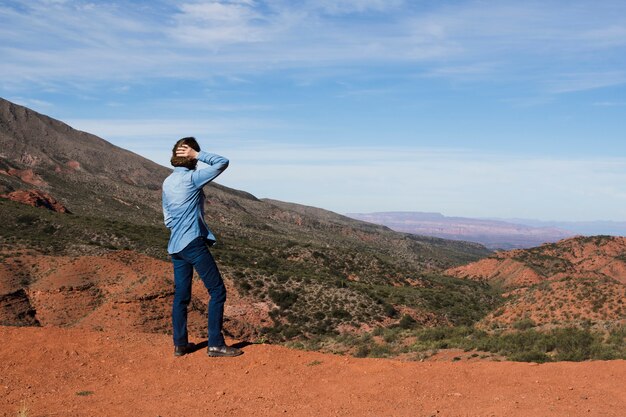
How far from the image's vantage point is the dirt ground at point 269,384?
5941mm

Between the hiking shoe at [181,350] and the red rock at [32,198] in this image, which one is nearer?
the hiking shoe at [181,350]

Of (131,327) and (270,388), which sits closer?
(270,388)

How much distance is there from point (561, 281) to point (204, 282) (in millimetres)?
32880

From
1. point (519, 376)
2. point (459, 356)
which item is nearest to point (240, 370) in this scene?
point (519, 376)

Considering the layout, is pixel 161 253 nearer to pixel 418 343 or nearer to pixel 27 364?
pixel 418 343

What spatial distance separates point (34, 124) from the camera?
12119 cm

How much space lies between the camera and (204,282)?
298 inches

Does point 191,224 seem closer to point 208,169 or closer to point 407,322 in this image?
point 208,169

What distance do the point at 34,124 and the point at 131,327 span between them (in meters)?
117

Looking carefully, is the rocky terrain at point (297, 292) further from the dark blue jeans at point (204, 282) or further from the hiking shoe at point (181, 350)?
the dark blue jeans at point (204, 282)

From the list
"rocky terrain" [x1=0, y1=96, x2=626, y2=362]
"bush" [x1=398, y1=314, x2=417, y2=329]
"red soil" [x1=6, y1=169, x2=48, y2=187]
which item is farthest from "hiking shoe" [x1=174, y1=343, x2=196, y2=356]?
"red soil" [x1=6, y1=169, x2=48, y2=187]

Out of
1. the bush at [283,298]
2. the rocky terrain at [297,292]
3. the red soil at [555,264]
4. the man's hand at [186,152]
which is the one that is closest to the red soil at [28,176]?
the rocky terrain at [297,292]

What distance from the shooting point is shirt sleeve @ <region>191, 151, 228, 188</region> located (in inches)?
285

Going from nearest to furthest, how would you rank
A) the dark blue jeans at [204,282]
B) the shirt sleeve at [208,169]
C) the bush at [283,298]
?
the shirt sleeve at [208,169], the dark blue jeans at [204,282], the bush at [283,298]
